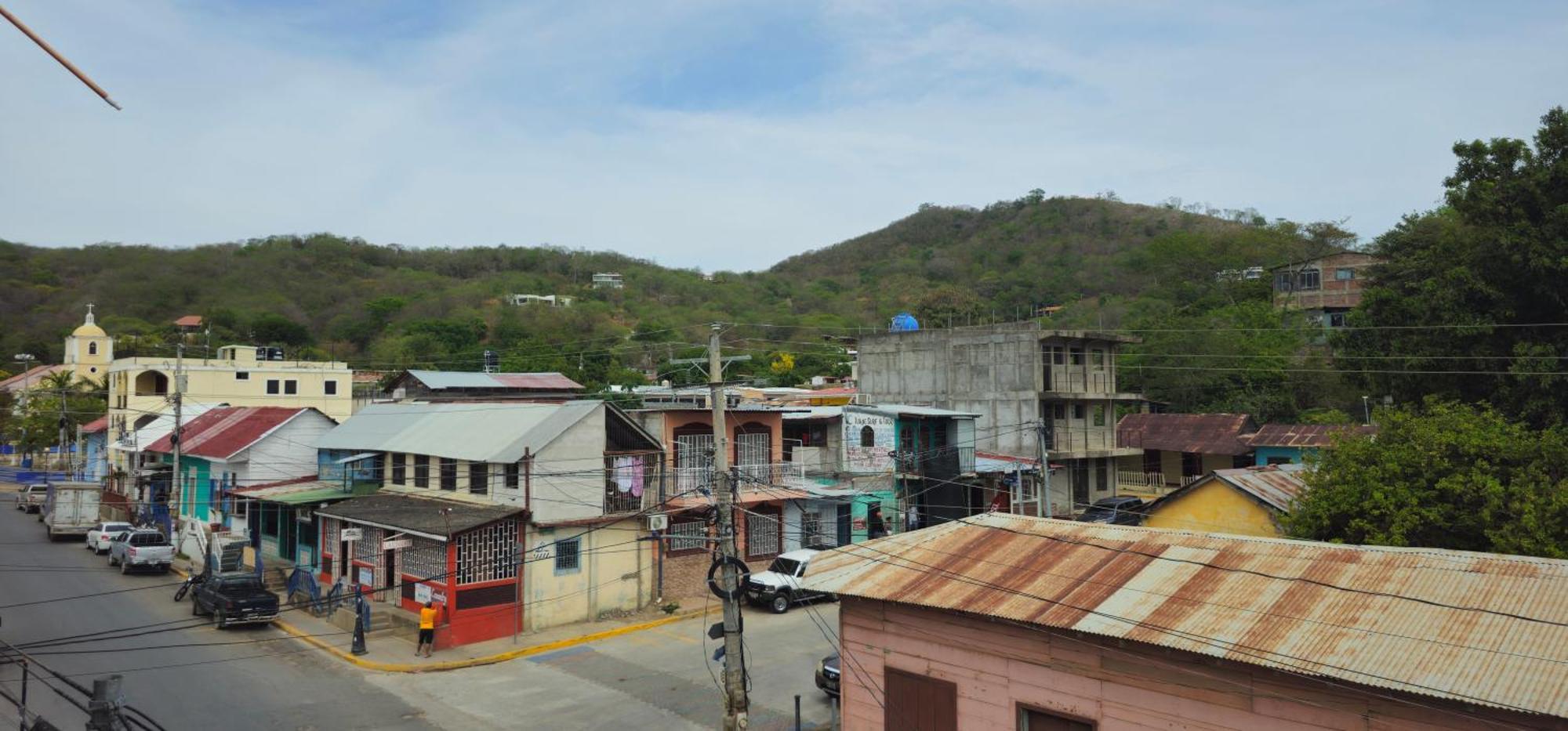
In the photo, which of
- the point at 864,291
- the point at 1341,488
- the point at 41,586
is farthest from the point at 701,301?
the point at 1341,488

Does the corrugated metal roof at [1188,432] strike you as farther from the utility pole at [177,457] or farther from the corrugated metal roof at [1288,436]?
the utility pole at [177,457]

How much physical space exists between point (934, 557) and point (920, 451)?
21.9m

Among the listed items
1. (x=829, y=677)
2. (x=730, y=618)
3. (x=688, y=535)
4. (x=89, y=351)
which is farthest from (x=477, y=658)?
(x=89, y=351)

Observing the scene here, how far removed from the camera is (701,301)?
114500mm

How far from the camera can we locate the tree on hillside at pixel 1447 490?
16.3 metres

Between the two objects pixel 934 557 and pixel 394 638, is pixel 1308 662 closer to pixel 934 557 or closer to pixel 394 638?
pixel 934 557

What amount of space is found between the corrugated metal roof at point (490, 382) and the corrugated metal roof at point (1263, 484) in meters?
28.3

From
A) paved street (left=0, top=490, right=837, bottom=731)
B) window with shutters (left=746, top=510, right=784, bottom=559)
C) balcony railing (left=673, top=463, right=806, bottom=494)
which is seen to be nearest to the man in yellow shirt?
paved street (left=0, top=490, right=837, bottom=731)

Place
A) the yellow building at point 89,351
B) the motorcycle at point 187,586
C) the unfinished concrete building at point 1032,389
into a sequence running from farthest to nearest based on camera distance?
the yellow building at point 89,351
the unfinished concrete building at point 1032,389
the motorcycle at point 187,586

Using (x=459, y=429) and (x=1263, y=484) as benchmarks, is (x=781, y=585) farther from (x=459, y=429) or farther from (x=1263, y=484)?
(x=1263, y=484)

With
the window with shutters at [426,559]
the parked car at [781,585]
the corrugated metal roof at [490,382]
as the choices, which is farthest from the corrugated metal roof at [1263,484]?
the corrugated metal roof at [490,382]

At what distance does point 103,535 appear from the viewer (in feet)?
120

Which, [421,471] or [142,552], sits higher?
[421,471]

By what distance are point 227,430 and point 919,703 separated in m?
37.6
